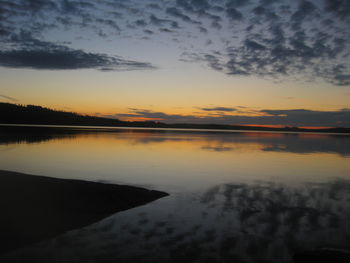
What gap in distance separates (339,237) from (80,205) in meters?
10.3

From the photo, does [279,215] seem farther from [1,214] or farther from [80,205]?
[1,214]

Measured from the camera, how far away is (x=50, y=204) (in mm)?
11539

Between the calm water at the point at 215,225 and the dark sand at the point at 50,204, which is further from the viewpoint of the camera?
the dark sand at the point at 50,204

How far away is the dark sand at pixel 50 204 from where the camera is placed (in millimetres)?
9130

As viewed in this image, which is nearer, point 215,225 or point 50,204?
point 215,225

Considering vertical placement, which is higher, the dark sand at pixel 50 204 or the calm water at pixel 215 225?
the dark sand at pixel 50 204

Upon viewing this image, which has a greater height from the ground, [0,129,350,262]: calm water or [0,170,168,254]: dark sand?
[0,170,168,254]: dark sand

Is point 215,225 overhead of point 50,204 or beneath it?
beneath

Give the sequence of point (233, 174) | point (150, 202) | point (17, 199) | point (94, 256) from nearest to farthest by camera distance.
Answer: point (94, 256)
point (17, 199)
point (150, 202)
point (233, 174)

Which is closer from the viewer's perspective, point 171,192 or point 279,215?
point 279,215

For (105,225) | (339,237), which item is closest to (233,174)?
(339,237)

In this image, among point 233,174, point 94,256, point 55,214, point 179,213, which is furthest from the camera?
point 233,174

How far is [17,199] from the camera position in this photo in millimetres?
11656

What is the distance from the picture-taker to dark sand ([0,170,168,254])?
9130 millimetres
